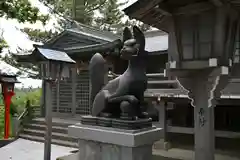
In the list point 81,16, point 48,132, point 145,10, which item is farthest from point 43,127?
point 81,16

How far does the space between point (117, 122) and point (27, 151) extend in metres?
7.28

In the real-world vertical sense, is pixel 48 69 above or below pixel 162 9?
below

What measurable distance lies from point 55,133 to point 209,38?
8782mm

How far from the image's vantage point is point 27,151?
9547mm

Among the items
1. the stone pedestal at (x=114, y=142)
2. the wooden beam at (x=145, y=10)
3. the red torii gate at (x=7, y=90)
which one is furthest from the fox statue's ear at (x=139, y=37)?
the red torii gate at (x=7, y=90)

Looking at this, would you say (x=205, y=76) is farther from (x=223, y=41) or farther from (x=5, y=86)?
(x=5, y=86)

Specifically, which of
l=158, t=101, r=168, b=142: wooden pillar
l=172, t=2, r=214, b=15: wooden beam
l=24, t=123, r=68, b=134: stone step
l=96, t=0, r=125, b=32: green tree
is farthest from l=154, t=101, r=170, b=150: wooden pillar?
l=96, t=0, r=125, b=32: green tree

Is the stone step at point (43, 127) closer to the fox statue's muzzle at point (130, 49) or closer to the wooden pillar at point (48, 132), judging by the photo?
the wooden pillar at point (48, 132)

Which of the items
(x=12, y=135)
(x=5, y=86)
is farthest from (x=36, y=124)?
(x=5, y=86)

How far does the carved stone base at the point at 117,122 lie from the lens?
3.42 metres

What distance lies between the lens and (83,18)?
2161cm

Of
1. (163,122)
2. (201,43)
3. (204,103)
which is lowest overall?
(163,122)

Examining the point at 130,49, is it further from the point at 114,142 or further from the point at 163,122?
the point at 163,122

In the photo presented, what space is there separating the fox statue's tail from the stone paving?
17.3ft
